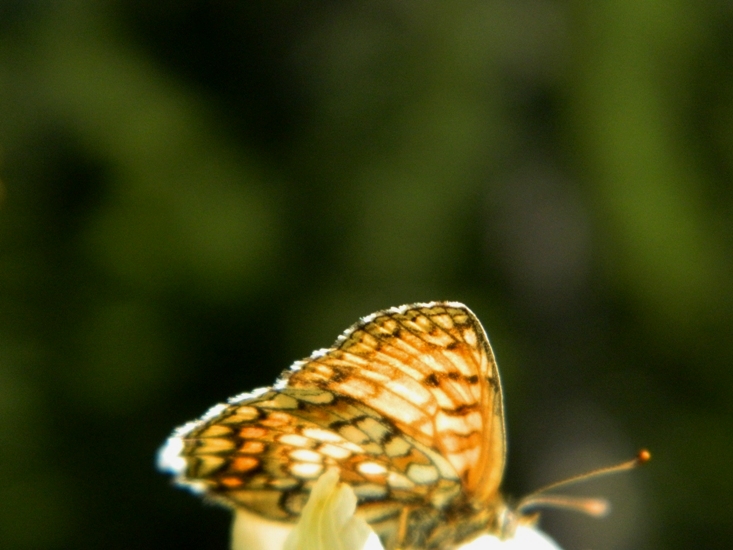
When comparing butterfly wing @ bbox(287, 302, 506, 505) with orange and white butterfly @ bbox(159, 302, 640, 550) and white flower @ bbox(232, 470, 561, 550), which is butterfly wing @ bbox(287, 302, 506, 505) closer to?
orange and white butterfly @ bbox(159, 302, 640, 550)

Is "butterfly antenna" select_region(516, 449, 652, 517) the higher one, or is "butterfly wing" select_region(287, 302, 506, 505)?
"butterfly wing" select_region(287, 302, 506, 505)

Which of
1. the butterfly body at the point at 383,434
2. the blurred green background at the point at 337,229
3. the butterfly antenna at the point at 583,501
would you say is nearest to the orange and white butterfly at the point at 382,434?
the butterfly body at the point at 383,434

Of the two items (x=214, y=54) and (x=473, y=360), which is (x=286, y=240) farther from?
(x=473, y=360)

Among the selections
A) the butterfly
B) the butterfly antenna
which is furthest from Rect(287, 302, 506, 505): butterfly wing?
the butterfly antenna

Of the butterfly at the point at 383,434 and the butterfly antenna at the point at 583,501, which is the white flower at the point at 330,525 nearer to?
the butterfly at the point at 383,434

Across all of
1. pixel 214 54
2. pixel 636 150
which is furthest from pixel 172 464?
pixel 214 54

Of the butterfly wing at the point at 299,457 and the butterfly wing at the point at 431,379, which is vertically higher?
the butterfly wing at the point at 431,379

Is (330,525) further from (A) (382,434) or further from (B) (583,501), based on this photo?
(B) (583,501)

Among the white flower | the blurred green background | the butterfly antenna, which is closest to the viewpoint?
the white flower

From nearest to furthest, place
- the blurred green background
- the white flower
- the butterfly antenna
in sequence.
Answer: the white flower → the butterfly antenna → the blurred green background
